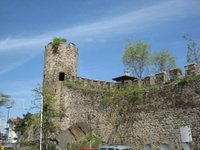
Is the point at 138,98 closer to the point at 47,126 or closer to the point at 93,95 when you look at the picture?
the point at 93,95

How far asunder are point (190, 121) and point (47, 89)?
15128mm

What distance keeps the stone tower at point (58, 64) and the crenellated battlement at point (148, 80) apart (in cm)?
80

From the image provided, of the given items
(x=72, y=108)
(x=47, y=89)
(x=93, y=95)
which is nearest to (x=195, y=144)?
(x=93, y=95)

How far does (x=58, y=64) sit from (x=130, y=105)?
986 cm

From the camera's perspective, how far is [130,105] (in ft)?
76.8

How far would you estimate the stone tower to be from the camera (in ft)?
97.2

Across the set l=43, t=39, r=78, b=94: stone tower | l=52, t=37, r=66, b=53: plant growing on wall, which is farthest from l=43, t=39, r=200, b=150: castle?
l=52, t=37, r=66, b=53: plant growing on wall

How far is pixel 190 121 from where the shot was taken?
62.4 ft

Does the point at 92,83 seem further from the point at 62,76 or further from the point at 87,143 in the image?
the point at 87,143

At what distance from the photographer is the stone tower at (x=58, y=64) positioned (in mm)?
29625

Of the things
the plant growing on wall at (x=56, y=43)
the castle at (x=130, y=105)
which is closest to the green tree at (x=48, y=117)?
the castle at (x=130, y=105)

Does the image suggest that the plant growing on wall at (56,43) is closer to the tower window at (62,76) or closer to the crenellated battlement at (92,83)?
the tower window at (62,76)

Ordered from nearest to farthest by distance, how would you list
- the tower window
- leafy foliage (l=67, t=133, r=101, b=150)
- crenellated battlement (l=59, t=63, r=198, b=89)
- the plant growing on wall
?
crenellated battlement (l=59, t=63, r=198, b=89), leafy foliage (l=67, t=133, r=101, b=150), the tower window, the plant growing on wall

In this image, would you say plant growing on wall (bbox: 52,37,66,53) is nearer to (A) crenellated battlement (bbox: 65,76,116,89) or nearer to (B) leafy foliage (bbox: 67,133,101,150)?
(A) crenellated battlement (bbox: 65,76,116,89)
